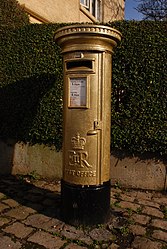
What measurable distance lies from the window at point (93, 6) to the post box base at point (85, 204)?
1144cm

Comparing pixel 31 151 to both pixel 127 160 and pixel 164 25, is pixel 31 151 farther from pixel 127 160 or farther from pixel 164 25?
pixel 164 25

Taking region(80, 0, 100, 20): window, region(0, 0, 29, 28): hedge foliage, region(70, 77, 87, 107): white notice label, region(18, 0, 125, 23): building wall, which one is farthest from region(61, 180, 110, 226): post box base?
region(80, 0, 100, 20): window

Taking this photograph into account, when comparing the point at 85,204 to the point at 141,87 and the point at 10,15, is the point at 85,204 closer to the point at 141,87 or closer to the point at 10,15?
the point at 141,87

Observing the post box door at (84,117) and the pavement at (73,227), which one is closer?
the pavement at (73,227)

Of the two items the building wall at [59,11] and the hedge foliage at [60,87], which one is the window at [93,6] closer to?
the building wall at [59,11]

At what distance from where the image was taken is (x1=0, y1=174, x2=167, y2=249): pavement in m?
2.69

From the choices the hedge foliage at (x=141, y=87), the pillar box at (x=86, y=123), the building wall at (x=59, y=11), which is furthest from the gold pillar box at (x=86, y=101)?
the building wall at (x=59, y=11)

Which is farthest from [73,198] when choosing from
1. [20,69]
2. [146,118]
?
[20,69]

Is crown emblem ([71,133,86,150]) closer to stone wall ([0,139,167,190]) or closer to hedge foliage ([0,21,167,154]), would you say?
hedge foliage ([0,21,167,154])

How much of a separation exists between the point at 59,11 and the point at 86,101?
762 cm

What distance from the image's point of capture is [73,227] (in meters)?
3.01

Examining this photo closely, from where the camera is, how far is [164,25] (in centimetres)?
414

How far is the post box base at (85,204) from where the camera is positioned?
2.98 metres

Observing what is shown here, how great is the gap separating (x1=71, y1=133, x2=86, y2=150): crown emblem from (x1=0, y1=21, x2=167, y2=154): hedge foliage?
147cm
